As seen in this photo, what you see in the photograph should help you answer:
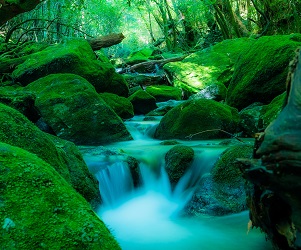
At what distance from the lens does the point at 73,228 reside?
183cm

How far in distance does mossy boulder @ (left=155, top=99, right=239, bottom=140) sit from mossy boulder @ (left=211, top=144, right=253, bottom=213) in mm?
2212

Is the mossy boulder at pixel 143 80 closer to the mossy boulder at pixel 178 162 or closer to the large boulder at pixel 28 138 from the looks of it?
the mossy boulder at pixel 178 162

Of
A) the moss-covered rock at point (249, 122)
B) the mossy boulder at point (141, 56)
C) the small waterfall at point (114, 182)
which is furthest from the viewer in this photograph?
the mossy boulder at point (141, 56)

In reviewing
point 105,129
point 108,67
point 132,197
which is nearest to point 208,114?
point 105,129

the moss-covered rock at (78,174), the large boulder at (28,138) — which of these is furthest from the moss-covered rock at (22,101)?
the large boulder at (28,138)

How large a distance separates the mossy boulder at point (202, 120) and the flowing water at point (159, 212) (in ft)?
1.30

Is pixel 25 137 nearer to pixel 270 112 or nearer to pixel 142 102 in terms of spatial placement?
pixel 270 112

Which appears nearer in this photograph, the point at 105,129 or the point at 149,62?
the point at 105,129

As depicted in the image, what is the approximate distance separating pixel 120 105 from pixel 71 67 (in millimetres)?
1680

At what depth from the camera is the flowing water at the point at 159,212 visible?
11.7ft

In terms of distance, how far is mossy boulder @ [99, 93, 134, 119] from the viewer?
30.6 feet

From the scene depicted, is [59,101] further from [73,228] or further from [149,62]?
[149,62]

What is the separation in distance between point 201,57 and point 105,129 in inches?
329

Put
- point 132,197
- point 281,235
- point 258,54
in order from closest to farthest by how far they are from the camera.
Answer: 1. point 281,235
2. point 132,197
3. point 258,54
